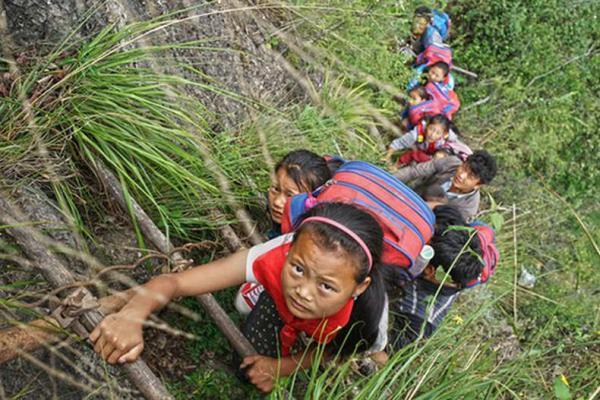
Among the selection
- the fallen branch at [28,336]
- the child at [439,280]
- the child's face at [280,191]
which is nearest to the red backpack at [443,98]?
the child at [439,280]

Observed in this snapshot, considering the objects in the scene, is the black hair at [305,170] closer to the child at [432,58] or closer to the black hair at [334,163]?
the black hair at [334,163]

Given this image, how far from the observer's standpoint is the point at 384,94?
505 cm

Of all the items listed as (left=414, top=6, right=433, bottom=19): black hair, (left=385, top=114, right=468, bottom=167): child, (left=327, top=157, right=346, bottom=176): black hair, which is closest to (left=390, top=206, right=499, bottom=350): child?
(left=327, top=157, right=346, bottom=176): black hair

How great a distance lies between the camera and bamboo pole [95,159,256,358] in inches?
88.5

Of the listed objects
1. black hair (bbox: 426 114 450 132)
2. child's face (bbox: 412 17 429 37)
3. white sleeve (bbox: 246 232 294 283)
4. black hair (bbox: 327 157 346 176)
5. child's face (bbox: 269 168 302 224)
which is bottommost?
black hair (bbox: 426 114 450 132)

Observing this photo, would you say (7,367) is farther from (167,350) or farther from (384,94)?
(384,94)

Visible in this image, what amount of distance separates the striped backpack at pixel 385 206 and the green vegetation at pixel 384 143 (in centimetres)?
36

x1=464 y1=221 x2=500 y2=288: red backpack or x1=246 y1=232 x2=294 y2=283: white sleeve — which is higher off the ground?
x1=246 y1=232 x2=294 y2=283: white sleeve

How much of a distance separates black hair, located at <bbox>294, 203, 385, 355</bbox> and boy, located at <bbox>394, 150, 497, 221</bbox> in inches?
75.3

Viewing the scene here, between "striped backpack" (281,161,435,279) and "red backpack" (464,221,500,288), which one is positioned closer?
"striped backpack" (281,161,435,279)

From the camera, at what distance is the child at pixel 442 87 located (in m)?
Result: 5.45

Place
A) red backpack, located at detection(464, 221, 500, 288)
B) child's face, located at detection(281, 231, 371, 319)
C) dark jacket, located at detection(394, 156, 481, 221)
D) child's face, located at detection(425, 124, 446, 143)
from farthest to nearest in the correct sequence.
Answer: child's face, located at detection(425, 124, 446, 143)
dark jacket, located at detection(394, 156, 481, 221)
red backpack, located at detection(464, 221, 500, 288)
child's face, located at detection(281, 231, 371, 319)

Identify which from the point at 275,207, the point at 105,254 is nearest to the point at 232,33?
the point at 275,207

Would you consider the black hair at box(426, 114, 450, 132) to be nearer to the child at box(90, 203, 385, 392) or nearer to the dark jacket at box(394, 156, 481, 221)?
the dark jacket at box(394, 156, 481, 221)
